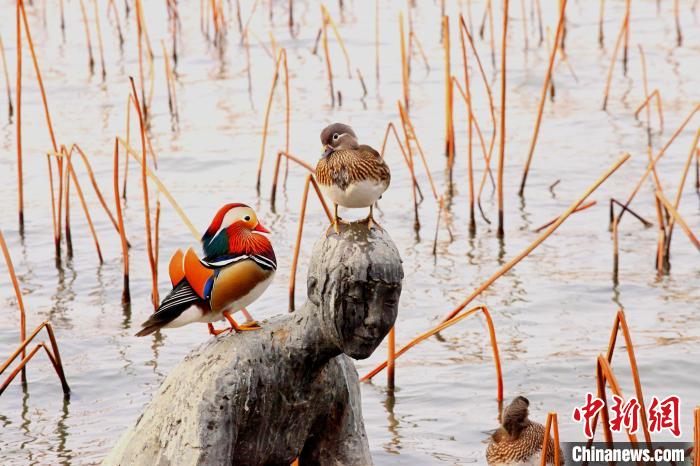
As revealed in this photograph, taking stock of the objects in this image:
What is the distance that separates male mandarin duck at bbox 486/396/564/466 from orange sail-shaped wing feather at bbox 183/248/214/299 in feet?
9.14

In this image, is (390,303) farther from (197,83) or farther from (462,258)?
(197,83)

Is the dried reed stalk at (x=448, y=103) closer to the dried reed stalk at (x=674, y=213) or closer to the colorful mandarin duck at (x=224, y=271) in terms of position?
the dried reed stalk at (x=674, y=213)

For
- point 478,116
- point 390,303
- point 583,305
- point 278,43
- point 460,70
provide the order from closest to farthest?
point 390,303 < point 583,305 < point 478,116 < point 460,70 < point 278,43

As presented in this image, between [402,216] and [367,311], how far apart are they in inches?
273

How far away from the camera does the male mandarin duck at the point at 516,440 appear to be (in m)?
5.95

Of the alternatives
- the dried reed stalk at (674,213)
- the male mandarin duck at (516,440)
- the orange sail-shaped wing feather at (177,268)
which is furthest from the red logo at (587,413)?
the orange sail-shaped wing feather at (177,268)

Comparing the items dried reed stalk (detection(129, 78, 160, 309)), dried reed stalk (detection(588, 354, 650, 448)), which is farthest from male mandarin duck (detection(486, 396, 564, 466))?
dried reed stalk (detection(129, 78, 160, 309))

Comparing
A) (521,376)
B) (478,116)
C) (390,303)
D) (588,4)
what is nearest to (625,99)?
(478,116)

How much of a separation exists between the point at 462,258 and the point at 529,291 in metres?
0.83

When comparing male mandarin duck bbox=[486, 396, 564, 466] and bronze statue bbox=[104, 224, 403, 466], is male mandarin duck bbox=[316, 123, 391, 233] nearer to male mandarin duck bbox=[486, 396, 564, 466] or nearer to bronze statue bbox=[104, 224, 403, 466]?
bronze statue bbox=[104, 224, 403, 466]

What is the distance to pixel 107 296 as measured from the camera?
8672 mm

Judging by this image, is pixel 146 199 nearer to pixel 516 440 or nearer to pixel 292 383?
pixel 516 440

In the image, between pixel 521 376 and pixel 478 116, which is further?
pixel 478 116

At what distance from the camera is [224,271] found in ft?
11.7
